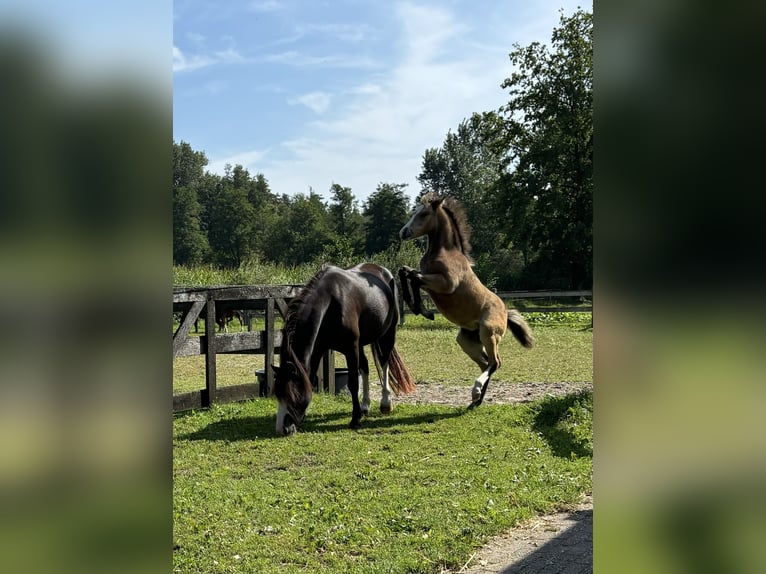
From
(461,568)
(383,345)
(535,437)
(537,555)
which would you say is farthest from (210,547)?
(383,345)

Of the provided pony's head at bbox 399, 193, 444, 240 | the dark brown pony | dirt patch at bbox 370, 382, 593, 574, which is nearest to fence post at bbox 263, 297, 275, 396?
the dark brown pony

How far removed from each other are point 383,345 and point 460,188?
187ft

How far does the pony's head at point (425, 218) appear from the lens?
8.29 meters

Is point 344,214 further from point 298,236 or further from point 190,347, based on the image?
point 190,347

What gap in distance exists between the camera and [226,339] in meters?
8.10

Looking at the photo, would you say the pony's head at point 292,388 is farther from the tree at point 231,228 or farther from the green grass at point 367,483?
the tree at point 231,228

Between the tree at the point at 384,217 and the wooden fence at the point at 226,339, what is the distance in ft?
151

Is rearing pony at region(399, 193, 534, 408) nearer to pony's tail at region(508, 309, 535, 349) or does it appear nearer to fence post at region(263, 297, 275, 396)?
pony's tail at region(508, 309, 535, 349)

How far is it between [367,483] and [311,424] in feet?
7.85

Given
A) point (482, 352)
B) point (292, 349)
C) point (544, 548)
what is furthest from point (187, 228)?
point (544, 548)

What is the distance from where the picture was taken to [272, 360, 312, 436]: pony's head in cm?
631

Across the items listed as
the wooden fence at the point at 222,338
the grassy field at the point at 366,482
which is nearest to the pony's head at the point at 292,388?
the grassy field at the point at 366,482
